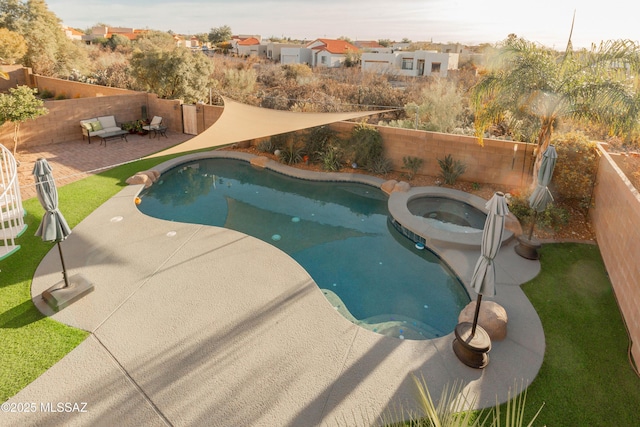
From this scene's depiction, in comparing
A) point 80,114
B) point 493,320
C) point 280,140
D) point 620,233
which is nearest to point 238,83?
point 80,114

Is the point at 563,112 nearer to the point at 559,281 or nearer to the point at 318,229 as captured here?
the point at 559,281

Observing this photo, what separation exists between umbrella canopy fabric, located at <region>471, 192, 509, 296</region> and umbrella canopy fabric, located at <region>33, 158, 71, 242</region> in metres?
5.92

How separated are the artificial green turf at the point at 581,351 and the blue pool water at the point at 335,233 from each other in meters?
1.41

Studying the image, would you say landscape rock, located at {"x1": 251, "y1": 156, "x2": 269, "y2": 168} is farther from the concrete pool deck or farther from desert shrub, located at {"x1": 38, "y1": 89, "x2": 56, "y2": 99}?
desert shrub, located at {"x1": 38, "y1": 89, "x2": 56, "y2": 99}

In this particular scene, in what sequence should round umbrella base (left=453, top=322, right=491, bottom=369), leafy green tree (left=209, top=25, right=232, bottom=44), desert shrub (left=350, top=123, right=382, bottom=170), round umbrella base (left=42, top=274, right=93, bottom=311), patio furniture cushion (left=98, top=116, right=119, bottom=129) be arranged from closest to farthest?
round umbrella base (left=453, top=322, right=491, bottom=369) → round umbrella base (left=42, top=274, right=93, bottom=311) → desert shrub (left=350, top=123, right=382, bottom=170) → patio furniture cushion (left=98, top=116, right=119, bottom=129) → leafy green tree (left=209, top=25, right=232, bottom=44)

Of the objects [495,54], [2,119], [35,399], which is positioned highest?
[495,54]

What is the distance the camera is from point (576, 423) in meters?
4.37

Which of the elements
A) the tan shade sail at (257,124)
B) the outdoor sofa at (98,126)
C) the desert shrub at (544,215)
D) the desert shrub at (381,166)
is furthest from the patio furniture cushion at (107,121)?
the desert shrub at (544,215)

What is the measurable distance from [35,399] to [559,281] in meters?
8.15

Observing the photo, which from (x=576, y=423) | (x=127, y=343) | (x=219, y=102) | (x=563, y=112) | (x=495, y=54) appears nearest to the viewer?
(x=576, y=423)

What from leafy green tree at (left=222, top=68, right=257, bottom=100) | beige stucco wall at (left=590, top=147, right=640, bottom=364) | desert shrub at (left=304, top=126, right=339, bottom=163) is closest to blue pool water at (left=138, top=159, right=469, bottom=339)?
desert shrub at (left=304, top=126, right=339, bottom=163)

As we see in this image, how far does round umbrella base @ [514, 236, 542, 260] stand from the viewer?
7613mm

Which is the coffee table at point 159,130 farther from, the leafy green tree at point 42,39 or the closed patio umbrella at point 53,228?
the leafy green tree at point 42,39

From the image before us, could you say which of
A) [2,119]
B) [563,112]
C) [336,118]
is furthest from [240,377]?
[2,119]
